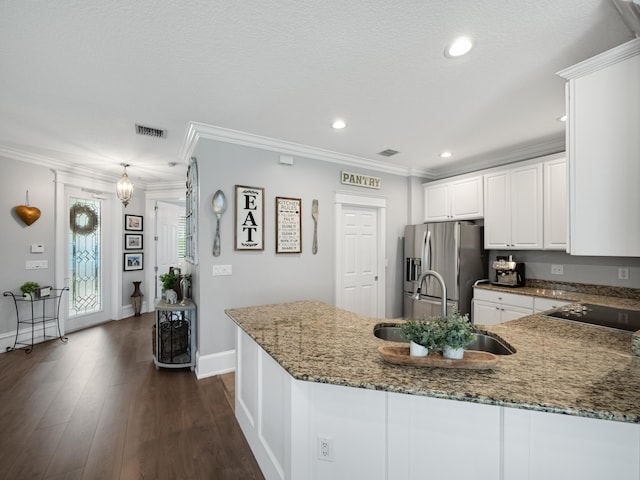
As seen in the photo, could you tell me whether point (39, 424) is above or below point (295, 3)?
below

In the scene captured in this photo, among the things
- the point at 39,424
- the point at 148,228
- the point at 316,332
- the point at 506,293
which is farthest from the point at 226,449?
the point at 148,228

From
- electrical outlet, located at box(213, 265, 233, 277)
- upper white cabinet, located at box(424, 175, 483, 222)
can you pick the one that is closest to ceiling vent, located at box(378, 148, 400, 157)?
upper white cabinet, located at box(424, 175, 483, 222)

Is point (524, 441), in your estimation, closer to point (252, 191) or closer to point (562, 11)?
point (562, 11)

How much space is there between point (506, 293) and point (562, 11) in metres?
2.69

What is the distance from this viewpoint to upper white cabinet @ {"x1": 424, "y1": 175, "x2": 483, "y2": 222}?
12.9ft

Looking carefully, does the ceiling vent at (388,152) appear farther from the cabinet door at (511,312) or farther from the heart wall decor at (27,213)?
the heart wall decor at (27,213)

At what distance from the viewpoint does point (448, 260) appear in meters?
3.79

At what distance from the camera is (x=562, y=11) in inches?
59.7

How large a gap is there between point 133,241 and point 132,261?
0.38 meters

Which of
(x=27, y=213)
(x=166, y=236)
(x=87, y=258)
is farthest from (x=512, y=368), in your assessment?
(x=166, y=236)

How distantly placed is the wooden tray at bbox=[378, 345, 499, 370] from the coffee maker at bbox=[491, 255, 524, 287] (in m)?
2.93

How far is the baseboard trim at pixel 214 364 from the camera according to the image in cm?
302

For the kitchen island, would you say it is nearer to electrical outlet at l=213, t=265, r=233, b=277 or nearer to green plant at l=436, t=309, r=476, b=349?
green plant at l=436, t=309, r=476, b=349

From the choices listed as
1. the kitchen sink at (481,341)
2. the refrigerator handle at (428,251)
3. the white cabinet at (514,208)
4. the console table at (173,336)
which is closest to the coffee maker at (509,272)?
the white cabinet at (514,208)
